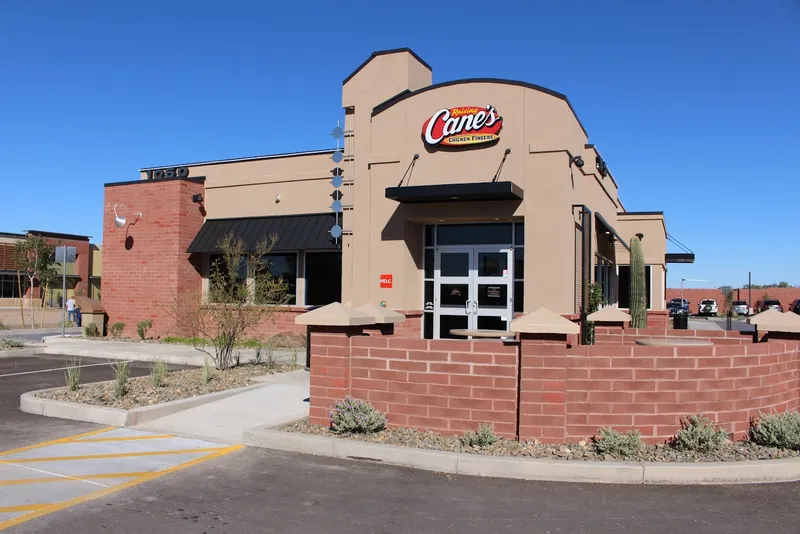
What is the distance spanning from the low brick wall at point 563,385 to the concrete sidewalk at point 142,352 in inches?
280

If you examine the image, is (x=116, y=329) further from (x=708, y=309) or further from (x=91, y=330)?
(x=708, y=309)

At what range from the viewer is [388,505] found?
5.83 meters

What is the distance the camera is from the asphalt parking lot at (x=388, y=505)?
209 inches

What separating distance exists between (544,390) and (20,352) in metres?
15.9

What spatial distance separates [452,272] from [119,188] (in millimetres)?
12583

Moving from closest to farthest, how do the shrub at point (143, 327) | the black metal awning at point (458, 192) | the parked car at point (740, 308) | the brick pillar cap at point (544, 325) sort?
the brick pillar cap at point (544, 325) < the black metal awning at point (458, 192) < the shrub at point (143, 327) < the parked car at point (740, 308)

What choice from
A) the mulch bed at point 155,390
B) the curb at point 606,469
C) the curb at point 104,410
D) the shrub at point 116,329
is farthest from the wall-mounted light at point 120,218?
the curb at point 606,469

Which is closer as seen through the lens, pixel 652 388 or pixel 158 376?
pixel 652 388

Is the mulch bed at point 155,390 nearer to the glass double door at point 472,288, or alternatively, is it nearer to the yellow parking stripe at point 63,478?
the yellow parking stripe at point 63,478

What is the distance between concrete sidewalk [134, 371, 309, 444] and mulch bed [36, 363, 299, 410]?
24.5 inches

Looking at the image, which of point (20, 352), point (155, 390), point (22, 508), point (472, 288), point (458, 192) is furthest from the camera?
point (20, 352)

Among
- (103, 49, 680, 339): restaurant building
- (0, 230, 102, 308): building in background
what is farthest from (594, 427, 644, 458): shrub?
(0, 230, 102, 308): building in background

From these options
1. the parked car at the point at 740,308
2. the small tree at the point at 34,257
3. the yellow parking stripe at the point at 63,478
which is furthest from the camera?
the parked car at the point at 740,308

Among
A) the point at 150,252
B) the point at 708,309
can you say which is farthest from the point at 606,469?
the point at 708,309
